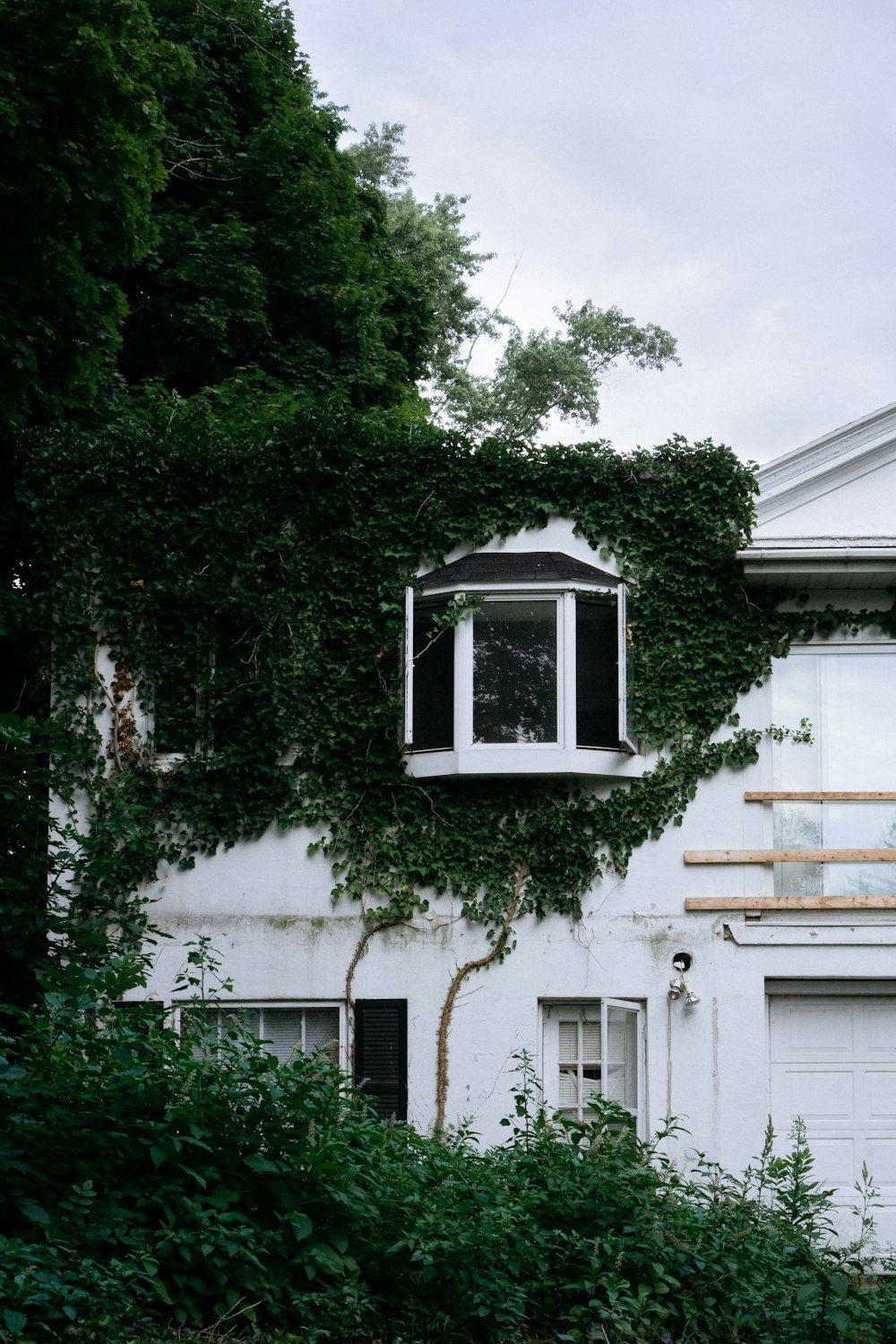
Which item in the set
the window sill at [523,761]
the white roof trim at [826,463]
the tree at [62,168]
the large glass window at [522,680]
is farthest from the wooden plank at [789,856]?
the tree at [62,168]

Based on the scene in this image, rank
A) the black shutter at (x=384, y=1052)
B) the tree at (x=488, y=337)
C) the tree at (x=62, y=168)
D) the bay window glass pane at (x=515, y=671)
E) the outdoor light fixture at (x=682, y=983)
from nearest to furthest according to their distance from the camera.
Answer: the outdoor light fixture at (x=682, y=983), the black shutter at (x=384, y=1052), the bay window glass pane at (x=515, y=671), the tree at (x=62, y=168), the tree at (x=488, y=337)

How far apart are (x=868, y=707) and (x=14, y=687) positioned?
7.64 metres

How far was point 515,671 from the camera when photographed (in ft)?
39.0

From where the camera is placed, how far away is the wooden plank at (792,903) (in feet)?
38.3

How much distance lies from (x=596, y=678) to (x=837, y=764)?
221 cm

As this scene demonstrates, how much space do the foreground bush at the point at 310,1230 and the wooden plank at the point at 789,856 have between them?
4.53 m

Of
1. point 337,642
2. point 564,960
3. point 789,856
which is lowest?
point 564,960

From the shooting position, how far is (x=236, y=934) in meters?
12.0

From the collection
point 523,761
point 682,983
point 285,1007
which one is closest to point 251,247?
point 523,761

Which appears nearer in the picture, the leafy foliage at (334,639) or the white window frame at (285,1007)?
the white window frame at (285,1007)

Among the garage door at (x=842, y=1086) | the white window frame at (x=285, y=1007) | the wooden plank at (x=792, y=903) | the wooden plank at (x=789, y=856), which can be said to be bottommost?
the garage door at (x=842, y=1086)

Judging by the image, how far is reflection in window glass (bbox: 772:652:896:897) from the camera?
1198 cm

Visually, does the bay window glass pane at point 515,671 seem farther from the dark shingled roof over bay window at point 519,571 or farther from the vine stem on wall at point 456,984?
the vine stem on wall at point 456,984

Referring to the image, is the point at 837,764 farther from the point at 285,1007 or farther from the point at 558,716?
the point at 285,1007
